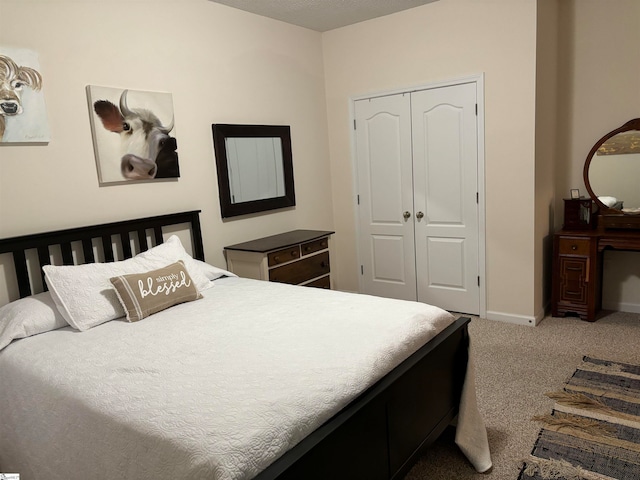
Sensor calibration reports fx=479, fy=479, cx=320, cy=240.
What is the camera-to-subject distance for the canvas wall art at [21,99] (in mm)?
2434

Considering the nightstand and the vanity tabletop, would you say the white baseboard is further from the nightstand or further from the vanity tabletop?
the vanity tabletop

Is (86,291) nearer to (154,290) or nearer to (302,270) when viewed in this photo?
(154,290)

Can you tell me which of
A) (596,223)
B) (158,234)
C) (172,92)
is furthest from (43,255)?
(596,223)

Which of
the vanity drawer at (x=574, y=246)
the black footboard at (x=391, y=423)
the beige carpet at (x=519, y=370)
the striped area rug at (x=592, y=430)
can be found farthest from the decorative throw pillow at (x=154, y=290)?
the vanity drawer at (x=574, y=246)

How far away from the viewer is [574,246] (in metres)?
3.73

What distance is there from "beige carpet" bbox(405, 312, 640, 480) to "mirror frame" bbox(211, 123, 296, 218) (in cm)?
191

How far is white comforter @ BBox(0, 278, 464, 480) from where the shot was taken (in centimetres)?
137

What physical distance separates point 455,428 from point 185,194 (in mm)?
2286

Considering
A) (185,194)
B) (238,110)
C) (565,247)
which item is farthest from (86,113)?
(565,247)

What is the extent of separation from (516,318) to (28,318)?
11.1ft

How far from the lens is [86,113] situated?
9.14 feet

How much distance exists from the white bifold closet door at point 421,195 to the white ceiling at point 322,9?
0.70 meters

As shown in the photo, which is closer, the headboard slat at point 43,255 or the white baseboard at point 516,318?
the headboard slat at point 43,255

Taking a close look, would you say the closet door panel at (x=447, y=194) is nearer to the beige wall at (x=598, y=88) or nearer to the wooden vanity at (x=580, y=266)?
the wooden vanity at (x=580, y=266)
